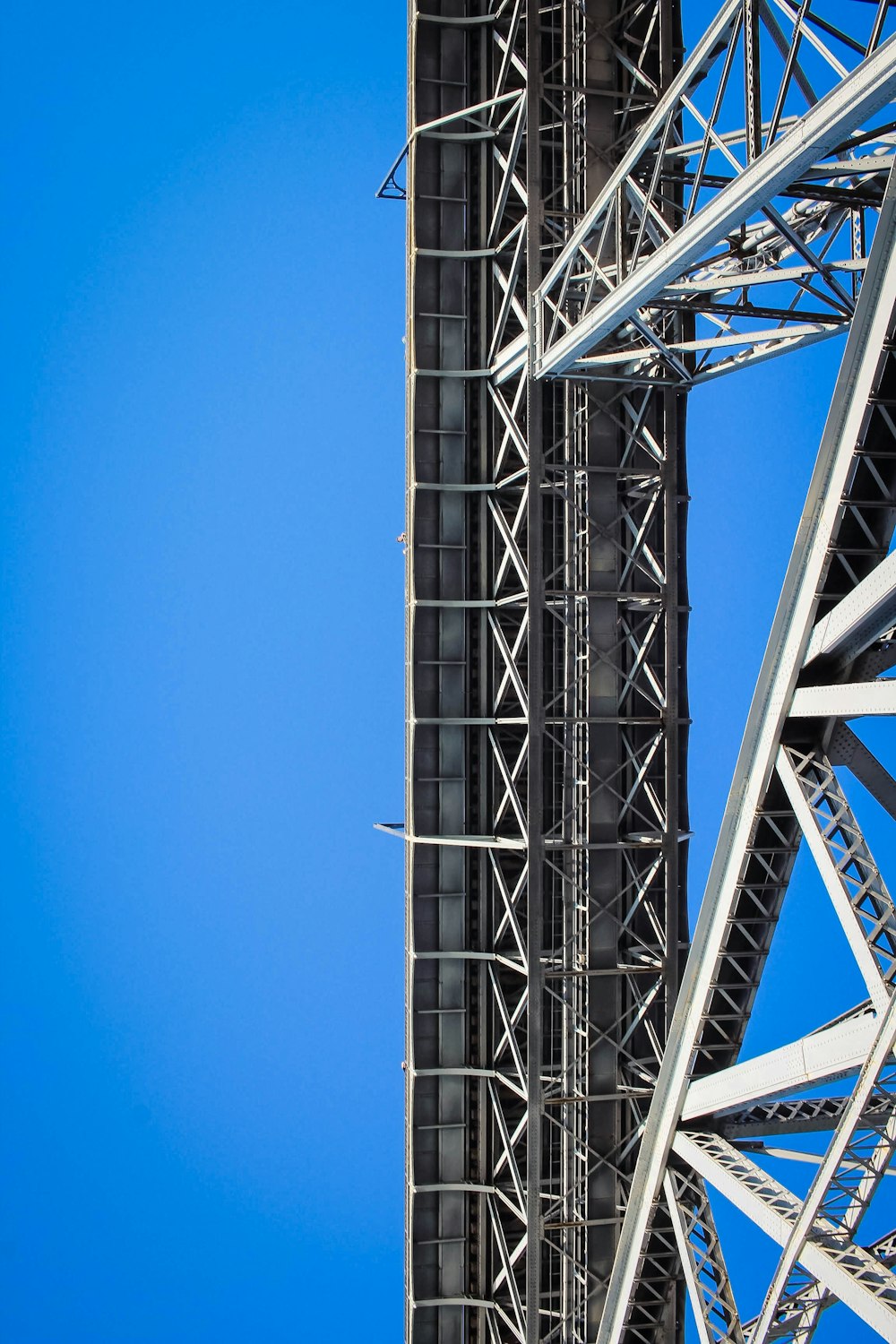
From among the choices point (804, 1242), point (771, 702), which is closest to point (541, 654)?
point (771, 702)

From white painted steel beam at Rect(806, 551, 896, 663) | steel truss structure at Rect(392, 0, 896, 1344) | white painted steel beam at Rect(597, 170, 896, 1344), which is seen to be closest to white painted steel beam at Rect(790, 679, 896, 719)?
white painted steel beam at Rect(597, 170, 896, 1344)

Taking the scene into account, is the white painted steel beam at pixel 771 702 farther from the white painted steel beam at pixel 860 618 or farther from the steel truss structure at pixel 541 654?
the steel truss structure at pixel 541 654

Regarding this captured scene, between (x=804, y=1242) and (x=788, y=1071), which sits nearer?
(x=804, y=1242)

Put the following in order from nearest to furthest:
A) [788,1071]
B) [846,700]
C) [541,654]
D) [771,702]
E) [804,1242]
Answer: [846,700]
[804,1242]
[771,702]
[788,1071]
[541,654]

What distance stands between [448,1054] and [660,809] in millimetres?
5401

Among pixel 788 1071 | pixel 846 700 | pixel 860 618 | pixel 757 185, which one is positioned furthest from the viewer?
pixel 757 185

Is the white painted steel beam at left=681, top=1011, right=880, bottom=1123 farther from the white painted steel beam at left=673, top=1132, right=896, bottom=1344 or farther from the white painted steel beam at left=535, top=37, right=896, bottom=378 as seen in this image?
the white painted steel beam at left=535, top=37, right=896, bottom=378

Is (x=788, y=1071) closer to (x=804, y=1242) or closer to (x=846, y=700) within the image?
(x=804, y=1242)

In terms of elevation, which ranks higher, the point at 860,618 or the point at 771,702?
the point at 860,618

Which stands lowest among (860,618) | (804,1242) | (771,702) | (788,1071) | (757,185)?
(804,1242)

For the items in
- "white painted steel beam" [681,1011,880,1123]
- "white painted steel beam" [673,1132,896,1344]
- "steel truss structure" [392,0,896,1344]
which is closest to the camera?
"white painted steel beam" [673,1132,896,1344]

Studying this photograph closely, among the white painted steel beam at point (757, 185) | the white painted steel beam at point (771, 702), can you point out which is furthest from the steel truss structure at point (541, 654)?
the white painted steel beam at point (771, 702)

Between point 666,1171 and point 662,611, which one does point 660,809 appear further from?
point 666,1171

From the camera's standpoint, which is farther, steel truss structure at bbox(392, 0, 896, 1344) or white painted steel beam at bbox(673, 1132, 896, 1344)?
steel truss structure at bbox(392, 0, 896, 1344)
